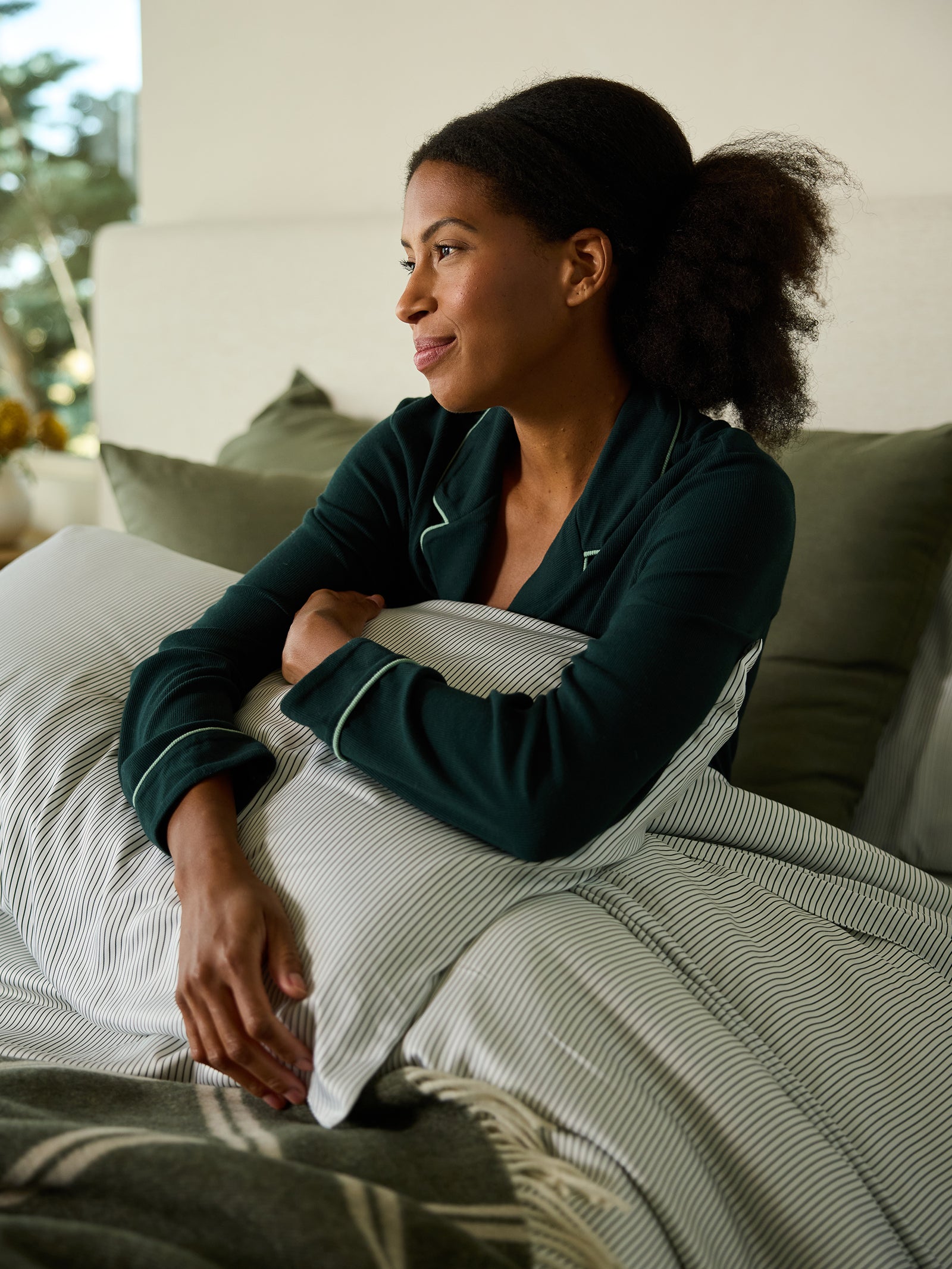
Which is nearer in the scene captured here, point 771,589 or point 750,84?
point 771,589

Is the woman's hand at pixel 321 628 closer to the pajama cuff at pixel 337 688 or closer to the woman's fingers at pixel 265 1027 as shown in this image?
the pajama cuff at pixel 337 688

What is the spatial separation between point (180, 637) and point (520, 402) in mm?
437

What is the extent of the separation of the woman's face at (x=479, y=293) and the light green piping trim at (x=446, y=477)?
7 centimetres

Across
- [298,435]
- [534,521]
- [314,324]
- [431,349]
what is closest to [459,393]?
[431,349]

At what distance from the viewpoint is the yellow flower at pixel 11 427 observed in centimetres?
246

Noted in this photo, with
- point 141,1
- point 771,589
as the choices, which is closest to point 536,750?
point 771,589

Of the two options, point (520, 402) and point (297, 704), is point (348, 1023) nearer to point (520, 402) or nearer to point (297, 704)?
→ point (297, 704)

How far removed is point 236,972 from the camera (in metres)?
0.82

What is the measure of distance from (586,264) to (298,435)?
953 millimetres

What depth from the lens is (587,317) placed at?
1.15 metres

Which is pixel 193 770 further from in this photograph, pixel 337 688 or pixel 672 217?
pixel 672 217

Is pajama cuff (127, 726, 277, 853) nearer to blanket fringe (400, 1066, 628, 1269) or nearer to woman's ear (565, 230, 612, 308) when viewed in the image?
blanket fringe (400, 1066, 628, 1269)

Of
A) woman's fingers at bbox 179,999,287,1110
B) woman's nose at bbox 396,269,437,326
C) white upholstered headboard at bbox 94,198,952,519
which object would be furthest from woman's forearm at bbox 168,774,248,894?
white upholstered headboard at bbox 94,198,952,519

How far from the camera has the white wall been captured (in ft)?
5.41
